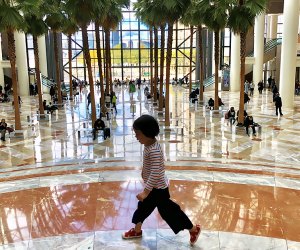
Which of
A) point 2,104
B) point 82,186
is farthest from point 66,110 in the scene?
point 82,186

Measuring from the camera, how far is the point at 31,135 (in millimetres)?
18594

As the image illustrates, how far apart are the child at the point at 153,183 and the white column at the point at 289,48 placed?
→ 76.6ft

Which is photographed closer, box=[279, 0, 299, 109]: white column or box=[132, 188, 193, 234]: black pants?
box=[132, 188, 193, 234]: black pants

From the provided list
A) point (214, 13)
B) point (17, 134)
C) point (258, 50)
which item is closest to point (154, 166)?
point (17, 134)

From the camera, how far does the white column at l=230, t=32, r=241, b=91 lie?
A: 40.0m

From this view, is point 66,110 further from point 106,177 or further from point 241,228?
point 241,228

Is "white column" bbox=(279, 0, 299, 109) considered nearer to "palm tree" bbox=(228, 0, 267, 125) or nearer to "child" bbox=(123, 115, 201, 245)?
"palm tree" bbox=(228, 0, 267, 125)

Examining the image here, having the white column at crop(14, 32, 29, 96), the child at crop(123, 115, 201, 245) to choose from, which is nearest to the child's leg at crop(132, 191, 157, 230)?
the child at crop(123, 115, 201, 245)

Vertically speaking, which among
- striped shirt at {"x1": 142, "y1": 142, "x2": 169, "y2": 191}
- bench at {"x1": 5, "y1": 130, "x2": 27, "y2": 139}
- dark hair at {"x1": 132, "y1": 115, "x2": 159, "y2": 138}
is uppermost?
dark hair at {"x1": 132, "y1": 115, "x2": 159, "y2": 138}

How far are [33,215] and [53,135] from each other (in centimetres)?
1205

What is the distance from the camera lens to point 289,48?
26.1m

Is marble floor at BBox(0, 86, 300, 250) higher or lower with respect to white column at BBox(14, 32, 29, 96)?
lower

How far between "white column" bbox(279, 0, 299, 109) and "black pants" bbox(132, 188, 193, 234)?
2347 centimetres

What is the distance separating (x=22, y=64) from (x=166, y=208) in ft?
117
